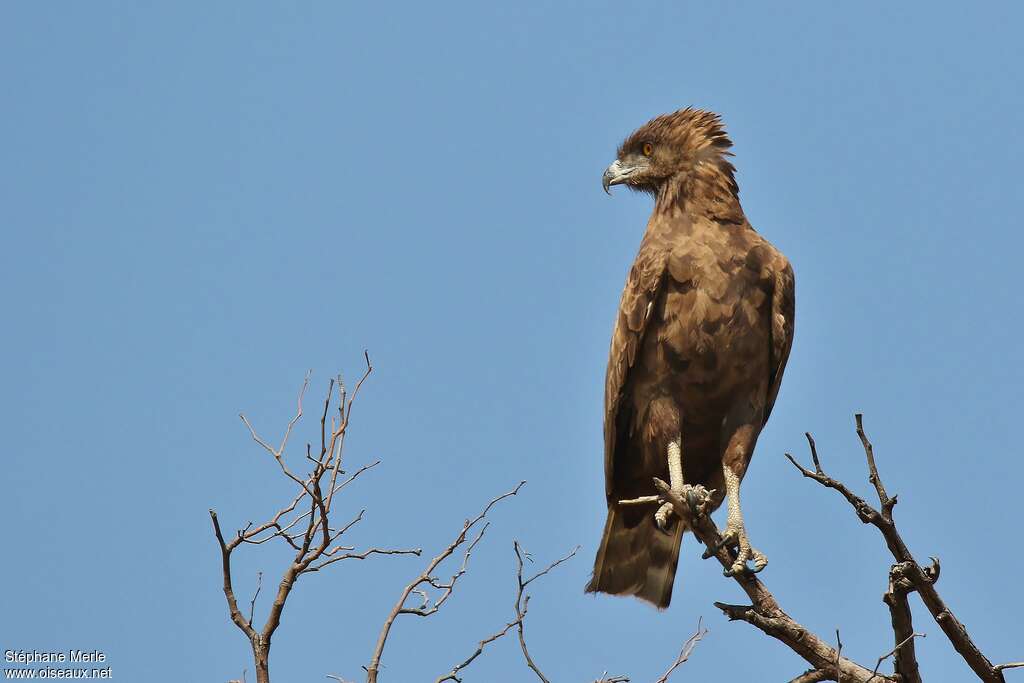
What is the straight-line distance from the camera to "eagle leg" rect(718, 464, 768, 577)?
→ 6805 millimetres

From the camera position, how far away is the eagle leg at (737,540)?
6805 millimetres

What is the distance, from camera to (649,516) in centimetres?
802

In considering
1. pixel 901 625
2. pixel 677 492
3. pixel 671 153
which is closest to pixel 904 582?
pixel 901 625

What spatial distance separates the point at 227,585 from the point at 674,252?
10.8 ft

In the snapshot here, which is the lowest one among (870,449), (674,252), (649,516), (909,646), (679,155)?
(909,646)

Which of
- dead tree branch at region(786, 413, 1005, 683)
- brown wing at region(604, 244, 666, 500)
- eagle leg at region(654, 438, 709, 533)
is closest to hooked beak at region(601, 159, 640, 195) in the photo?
brown wing at region(604, 244, 666, 500)

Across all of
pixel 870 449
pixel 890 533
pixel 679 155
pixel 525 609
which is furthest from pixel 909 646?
pixel 679 155

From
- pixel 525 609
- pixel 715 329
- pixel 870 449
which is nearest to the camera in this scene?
pixel 870 449

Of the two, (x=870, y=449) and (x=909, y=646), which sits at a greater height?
(x=870, y=449)

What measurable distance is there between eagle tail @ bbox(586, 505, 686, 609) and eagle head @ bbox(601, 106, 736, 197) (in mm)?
2139

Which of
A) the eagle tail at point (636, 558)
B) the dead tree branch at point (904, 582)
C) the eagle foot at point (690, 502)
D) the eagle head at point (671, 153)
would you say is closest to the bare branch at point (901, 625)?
the dead tree branch at point (904, 582)

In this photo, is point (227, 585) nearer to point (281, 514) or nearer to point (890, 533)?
point (281, 514)

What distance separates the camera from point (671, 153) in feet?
28.3

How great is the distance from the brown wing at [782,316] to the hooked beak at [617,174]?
1.38 m
